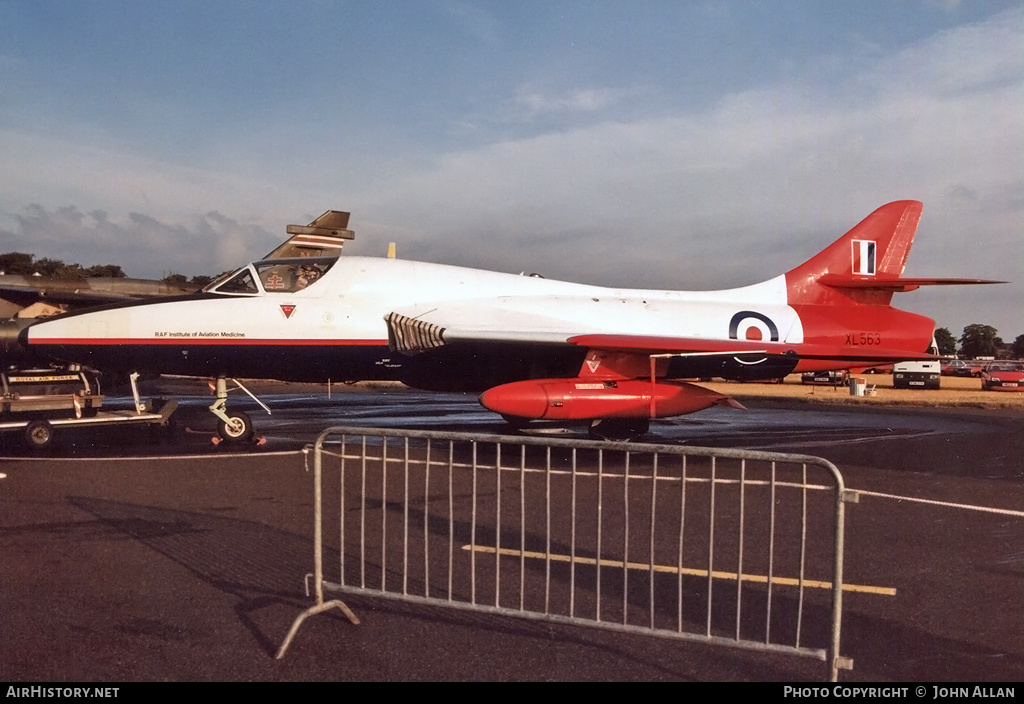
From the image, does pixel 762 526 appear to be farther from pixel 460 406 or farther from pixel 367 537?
pixel 460 406

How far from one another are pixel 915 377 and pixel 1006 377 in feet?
14.9

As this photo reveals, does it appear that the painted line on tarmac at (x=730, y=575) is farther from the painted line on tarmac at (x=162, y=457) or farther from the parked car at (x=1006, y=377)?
the parked car at (x=1006, y=377)

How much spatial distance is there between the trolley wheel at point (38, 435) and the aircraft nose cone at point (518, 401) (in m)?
6.45

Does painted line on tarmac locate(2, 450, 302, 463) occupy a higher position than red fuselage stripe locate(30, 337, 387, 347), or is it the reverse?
red fuselage stripe locate(30, 337, 387, 347)

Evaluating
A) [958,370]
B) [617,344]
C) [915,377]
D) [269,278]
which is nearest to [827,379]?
[915,377]

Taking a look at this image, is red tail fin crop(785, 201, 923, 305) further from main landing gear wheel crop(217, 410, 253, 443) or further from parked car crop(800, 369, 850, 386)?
parked car crop(800, 369, 850, 386)

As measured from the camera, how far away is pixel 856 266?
14797mm

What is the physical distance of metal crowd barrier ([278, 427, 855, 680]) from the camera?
4.11 metres

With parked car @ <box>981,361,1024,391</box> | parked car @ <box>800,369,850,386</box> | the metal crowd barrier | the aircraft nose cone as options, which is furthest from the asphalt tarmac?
parked car @ <box>800,369,850,386</box>

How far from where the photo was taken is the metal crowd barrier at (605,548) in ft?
13.5

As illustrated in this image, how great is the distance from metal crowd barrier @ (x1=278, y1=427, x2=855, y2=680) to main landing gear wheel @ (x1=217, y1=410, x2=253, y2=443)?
2.85 m

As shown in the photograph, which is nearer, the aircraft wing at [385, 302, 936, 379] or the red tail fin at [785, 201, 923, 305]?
the aircraft wing at [385, 302, 936, 379]

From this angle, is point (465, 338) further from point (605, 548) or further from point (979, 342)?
point (979, 342)

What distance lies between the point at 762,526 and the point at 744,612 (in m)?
2.27
